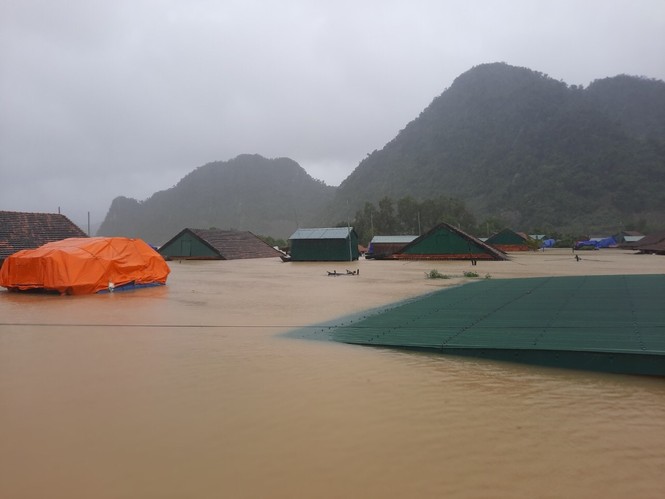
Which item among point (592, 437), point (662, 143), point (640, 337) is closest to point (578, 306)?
point (640, 337)

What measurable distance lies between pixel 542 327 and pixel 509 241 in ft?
149

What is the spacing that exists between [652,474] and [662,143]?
292 ft

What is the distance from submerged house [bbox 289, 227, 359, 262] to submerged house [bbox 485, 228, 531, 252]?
22761 millimetres

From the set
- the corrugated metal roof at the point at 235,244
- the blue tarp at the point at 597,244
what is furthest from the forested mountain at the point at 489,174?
the corrugated metal roof at the point at 235,244

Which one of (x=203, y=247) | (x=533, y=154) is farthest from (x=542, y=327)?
(x=533, y=154)

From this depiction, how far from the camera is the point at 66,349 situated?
6.05 meters

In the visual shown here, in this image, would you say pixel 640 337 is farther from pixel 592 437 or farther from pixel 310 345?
pixel 310 345

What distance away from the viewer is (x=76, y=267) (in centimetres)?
1287

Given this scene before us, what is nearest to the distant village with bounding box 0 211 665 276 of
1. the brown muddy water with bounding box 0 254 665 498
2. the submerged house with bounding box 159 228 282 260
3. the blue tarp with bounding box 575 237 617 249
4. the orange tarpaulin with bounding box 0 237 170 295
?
the submerged house with bounding box 159 228 282 260

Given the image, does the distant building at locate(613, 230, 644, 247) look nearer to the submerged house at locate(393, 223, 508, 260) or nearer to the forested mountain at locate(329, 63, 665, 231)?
the forested mountain at locate(329, 63, 665, 231)

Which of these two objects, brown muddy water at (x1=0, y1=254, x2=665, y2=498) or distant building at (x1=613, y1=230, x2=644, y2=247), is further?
distant building at (x1=613, y1=230, x2=644, y2=247)

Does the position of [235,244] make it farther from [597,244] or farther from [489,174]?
[489,174]

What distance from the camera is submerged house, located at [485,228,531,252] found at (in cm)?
4838

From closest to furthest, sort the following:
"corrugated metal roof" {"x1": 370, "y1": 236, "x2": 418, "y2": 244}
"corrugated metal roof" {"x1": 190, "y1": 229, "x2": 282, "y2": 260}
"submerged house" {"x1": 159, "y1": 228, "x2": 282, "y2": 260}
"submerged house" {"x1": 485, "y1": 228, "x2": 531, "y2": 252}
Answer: "submerged house" {"x1": 159, "y1": 228, "x2": 282, "y2": 260} < "corrugated metal roof" {"x1": 190, "y1": 229, "x2": 282, "y2": 260} < "corrugated metal roof" {"x1": 370, "y1": 236, "x2": 418, "y2": 244} < "submerged house" {"x1": 485, "y1": 228, "x2": 531, "y2": 252}
